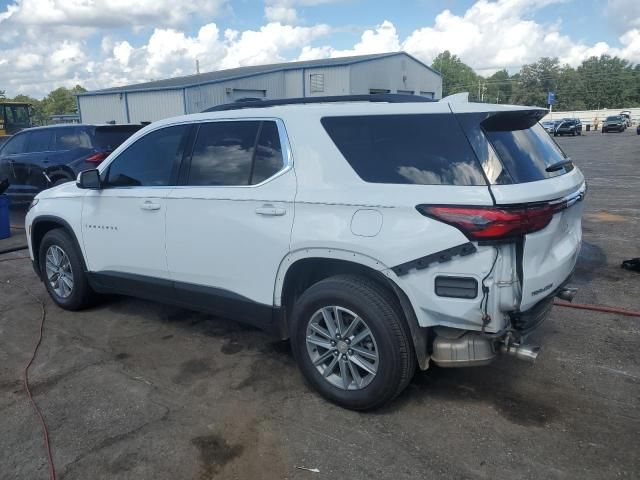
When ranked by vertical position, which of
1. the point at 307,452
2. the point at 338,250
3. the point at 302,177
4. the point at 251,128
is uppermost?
the point at 251,128

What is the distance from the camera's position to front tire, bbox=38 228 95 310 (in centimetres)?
495

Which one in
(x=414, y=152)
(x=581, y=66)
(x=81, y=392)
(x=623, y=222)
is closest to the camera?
(x=414, y=152)

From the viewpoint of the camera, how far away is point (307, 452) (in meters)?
2.91

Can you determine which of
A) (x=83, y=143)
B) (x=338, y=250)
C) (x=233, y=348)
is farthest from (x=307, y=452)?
(x=83, y=143)

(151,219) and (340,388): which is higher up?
(151,219)

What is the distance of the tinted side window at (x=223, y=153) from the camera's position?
370 cm

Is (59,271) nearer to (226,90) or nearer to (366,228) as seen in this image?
(366,228)

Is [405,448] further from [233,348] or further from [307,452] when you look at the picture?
[233,348]

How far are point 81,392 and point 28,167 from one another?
8.36 meters

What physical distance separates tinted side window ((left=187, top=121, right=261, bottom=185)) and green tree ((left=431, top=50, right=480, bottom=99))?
12902 cm

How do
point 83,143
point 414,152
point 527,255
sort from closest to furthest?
point 527,255, point 414,152, point 83,143

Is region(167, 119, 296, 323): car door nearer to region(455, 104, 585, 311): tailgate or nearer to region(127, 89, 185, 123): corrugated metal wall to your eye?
region(455, 104, 585, 311): tailgate

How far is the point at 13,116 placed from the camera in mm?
26766

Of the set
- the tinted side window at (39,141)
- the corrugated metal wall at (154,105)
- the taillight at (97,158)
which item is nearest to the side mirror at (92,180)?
the taillight at (97,158)
